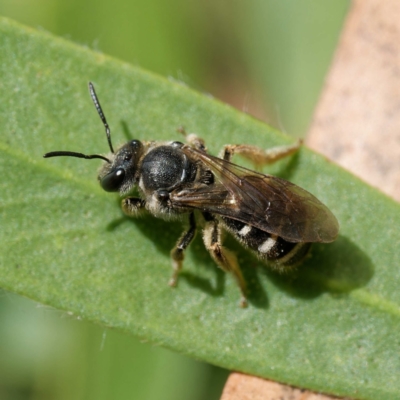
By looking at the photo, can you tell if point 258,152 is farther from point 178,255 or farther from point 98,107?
point 98,107

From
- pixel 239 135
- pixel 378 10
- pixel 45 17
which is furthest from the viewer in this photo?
pixel 45 17

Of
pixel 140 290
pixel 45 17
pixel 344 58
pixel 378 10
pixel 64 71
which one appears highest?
pixel 378 10

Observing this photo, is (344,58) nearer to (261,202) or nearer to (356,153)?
(356,153)

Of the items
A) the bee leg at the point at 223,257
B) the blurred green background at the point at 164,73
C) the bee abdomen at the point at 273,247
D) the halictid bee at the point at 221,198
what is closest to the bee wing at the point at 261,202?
the halictid bee at the point at 221,198

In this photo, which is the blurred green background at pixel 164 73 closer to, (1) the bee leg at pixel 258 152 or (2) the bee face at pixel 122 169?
(1) the bee leg at pixel 258 152

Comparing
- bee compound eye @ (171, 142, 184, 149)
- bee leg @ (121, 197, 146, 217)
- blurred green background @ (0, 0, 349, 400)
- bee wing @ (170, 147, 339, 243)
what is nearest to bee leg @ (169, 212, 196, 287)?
bee wing @ (170, 147, 339, 243)

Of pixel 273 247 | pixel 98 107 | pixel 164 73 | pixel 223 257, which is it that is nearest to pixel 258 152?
pixel 273 247

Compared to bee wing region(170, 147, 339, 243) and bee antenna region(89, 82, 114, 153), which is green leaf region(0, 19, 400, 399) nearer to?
bee antenna region(89, 82, 114, 153)

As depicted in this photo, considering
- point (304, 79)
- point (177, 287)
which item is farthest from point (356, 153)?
point (304, 79)
